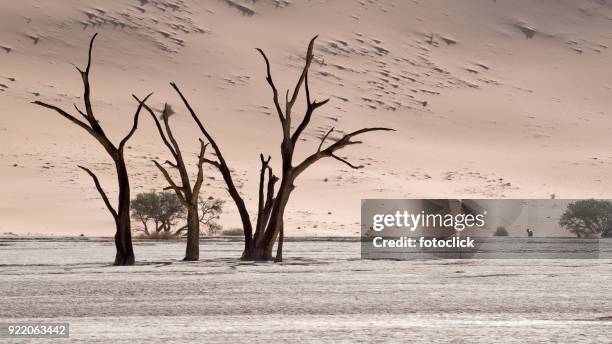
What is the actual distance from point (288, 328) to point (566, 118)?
2952 inches

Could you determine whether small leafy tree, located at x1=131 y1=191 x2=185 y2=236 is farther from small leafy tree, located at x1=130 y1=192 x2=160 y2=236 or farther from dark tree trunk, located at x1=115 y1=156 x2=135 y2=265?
dark tree trunk, located at x1=115 y1=156 x2=135 y2=265

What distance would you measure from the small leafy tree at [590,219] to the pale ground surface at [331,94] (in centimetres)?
898

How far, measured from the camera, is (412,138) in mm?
76312

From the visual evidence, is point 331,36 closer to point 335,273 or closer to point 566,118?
point 566,118

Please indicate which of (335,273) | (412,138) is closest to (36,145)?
(412,138)

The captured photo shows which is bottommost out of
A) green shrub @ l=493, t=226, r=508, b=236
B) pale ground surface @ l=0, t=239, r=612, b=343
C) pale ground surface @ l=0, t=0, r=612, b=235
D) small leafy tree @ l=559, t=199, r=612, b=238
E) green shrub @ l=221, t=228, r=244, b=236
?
pale ground surface @ l=0, t=239, r=612, b=343

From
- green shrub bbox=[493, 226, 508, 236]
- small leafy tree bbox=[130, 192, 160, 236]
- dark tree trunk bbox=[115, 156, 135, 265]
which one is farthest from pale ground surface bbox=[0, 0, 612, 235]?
dark tree trunk bbox=[115, 156, 135, 265]

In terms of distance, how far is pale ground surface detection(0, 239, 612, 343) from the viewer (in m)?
10.3

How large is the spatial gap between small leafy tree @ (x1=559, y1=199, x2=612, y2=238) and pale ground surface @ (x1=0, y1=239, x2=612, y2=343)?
24.0 metres

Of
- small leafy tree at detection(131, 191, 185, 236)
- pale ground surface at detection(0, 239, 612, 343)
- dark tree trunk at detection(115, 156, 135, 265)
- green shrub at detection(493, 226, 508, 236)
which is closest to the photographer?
pale ground surface at detection(0, 239, 612, 343)

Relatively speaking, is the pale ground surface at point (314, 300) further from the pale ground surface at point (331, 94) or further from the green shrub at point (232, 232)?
the pale ground surface at point (331, 94)

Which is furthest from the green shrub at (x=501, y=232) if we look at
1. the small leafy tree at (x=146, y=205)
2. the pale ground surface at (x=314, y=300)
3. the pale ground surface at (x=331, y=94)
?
the pale ground surface at (x=314, y=300)

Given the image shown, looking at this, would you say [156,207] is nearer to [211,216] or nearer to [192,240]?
[211,216]

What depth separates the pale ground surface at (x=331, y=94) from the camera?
59.6m
